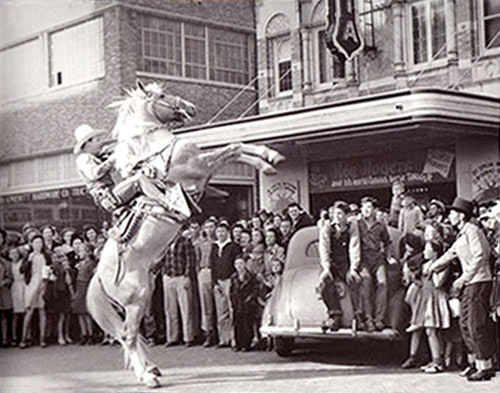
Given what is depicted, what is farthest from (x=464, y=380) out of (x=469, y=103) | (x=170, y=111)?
(x=170, y=111)

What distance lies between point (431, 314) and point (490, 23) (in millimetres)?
1404

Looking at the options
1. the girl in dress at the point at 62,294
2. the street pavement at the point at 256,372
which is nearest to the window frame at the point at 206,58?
the girl in dress at the point at 62,294

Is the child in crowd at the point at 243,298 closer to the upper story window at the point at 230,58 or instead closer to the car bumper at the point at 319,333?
the car bumper at the point at 319,333

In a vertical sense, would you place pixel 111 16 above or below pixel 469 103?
above

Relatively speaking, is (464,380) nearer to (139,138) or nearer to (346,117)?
(346,117)

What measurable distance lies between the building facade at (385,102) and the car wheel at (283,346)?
684 mm

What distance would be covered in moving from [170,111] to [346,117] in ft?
3.04

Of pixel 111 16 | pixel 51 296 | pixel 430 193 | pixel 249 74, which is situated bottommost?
pixel 51 296

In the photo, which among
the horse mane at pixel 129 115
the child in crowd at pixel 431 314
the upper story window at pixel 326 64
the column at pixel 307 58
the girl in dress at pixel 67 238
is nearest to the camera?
the child in crowd at pixel 431 314

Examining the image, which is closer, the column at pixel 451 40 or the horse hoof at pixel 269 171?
the column at pixel 451 40

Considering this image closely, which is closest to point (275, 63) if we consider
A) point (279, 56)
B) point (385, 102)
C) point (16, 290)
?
point (279, 56)

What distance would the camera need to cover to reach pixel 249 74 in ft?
16.1

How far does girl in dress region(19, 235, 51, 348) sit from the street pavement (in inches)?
10.3

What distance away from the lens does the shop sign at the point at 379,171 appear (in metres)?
4.30
